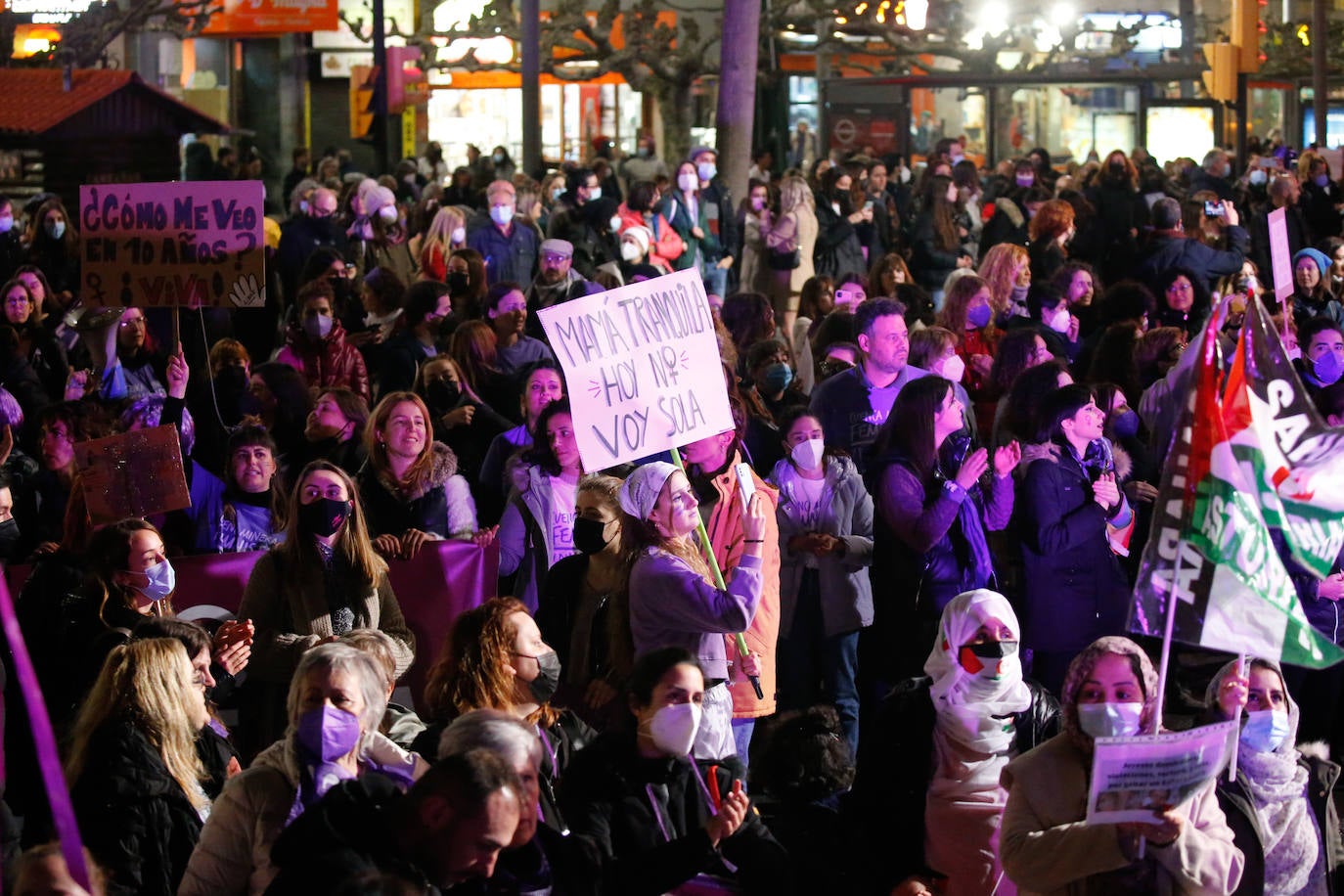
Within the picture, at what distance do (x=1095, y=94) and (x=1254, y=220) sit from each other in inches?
771

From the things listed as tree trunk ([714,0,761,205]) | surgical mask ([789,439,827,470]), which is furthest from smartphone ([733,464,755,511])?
tree trunk ([714,0,761,205])

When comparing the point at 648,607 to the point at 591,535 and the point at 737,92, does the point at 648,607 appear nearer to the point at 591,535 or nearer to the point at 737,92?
the point at 591,535

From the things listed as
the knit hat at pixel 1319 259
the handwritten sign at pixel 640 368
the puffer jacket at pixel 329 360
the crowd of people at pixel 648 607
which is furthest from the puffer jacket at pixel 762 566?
the knit hat at pixel 1319 259

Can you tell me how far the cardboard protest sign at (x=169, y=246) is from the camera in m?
8.77

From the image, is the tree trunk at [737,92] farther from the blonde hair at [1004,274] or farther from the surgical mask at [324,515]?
the surgical mask at [324,515]

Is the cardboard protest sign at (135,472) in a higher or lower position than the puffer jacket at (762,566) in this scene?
higher

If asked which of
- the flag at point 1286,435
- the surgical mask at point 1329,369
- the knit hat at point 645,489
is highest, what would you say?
the flag at point 1286,435

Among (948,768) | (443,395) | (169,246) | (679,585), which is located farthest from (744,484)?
(169,246)

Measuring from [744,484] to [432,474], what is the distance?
1504 mm

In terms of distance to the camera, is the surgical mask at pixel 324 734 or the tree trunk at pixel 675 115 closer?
the surgical mask at pixel 324 734

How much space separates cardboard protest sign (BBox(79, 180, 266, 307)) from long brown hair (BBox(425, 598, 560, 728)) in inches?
149

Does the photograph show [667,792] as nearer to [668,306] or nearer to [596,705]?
[596,705]

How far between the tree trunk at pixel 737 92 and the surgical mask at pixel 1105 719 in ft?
48.3

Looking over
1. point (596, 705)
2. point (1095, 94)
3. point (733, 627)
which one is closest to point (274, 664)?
point (596, 705)
